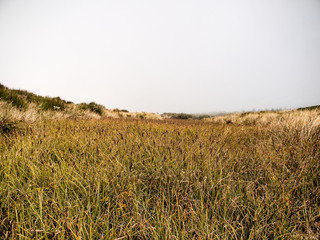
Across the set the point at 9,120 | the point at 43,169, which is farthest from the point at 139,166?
the point at 9,120

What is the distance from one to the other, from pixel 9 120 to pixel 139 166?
333cm

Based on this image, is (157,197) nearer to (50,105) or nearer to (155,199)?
(155,199)

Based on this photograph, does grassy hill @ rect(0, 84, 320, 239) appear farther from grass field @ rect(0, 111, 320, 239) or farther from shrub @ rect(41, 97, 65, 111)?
shrub @ rect(41, 97, 65, 111)

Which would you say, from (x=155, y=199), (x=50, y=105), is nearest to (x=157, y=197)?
(x=155, y=199)

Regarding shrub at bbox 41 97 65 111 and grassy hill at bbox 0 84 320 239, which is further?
shrub at bbox 41 97 65 111

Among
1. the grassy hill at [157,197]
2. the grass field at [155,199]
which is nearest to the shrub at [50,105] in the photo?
the grassy hill at [157,197]

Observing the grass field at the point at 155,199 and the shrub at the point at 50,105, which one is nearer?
the grass field at the point at 155,199

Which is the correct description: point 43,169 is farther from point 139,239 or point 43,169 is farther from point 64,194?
point 139,239

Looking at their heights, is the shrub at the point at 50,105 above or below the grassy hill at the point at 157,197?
above

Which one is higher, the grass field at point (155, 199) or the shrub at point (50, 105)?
the shrub at point (50, 105)

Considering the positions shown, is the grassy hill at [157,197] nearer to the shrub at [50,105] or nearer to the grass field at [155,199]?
the grass field at [155,199]

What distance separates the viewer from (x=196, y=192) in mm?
1470

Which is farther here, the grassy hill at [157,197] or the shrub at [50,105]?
the shrub at [50,105]

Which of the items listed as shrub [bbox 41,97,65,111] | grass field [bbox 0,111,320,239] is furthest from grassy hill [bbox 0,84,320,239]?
shrub [bbox 41,97,65,111]
